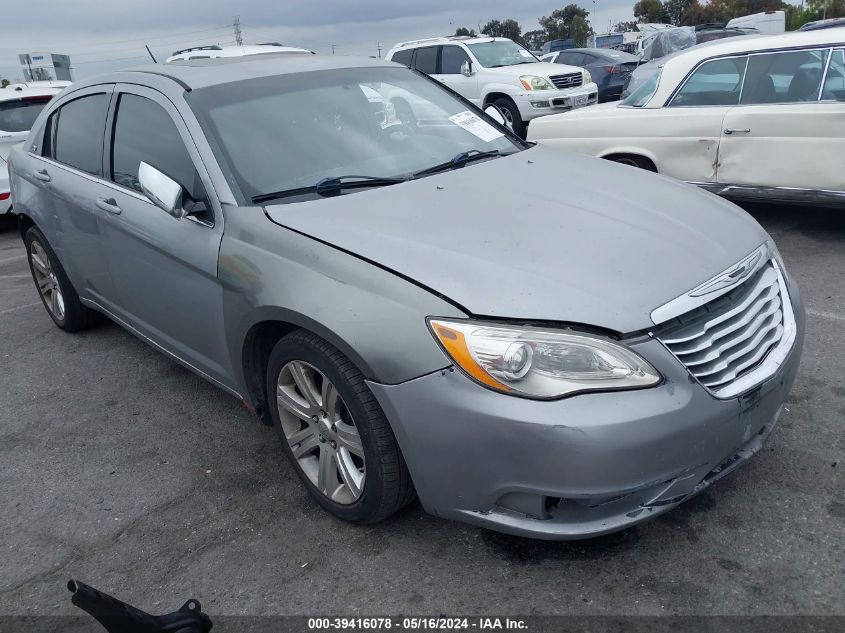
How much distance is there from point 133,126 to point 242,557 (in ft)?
7.24

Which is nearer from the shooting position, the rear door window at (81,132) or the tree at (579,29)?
the rear door window at (81,132)

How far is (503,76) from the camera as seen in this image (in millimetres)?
12664

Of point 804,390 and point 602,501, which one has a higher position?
point 602,501

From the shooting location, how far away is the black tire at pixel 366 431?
244 centimetres

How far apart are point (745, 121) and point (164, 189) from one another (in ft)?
15.1

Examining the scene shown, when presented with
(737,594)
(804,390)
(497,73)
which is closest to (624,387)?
(737,594)

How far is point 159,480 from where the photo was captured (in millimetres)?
3275

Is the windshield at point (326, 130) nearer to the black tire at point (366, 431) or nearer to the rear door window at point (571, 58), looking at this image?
the black tire at point (366, 431)

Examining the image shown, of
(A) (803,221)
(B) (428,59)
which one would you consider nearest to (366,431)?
(A) (803,221)

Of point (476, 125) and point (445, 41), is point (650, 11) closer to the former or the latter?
point (445, 41)

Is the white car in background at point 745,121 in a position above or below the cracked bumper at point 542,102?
above

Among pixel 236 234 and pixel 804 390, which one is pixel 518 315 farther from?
pixel 804 390

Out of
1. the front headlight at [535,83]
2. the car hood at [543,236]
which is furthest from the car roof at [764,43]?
the front headlight at [535,83]

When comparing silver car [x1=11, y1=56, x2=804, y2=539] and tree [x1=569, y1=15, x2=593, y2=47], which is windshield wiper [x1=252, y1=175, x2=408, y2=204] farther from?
tree [x1=569, y1=15, x2=593, y2=47]
